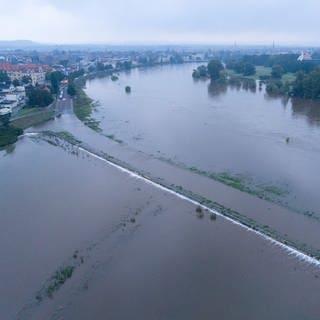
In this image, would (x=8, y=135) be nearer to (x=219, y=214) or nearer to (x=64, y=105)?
(x=64, y=105)

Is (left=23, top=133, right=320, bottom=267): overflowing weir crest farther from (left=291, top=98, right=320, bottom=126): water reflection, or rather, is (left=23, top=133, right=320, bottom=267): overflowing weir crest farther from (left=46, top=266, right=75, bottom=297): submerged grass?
(left=291, top=98, right=320, bottom=126): water reflection

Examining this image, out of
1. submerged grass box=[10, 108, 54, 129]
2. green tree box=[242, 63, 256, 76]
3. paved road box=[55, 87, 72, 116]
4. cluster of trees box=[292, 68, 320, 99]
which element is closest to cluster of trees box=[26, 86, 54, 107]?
submerged grass box=[10, 108, 54, 129]

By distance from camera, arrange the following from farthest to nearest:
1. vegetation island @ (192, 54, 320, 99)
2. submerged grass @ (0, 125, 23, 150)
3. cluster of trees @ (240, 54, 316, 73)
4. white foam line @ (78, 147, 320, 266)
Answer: cluster of trees @ (240, 54, 316, 73) < vegetation island @ (192, 54, 320, 99) < submerged grass @ (0, 125, 23, 150) < white foam line @ (78, 147, 320, 266)

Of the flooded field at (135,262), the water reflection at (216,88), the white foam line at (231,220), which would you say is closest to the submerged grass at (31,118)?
the white foam line at (231,220)

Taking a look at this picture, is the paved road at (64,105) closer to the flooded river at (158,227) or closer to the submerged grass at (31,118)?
the submerged grass at (31,118)

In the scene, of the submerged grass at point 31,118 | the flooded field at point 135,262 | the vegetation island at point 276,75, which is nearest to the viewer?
the flooded field at point 135,262

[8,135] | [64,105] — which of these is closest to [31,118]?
[8,135]
